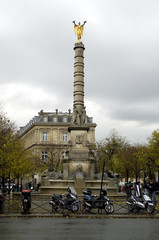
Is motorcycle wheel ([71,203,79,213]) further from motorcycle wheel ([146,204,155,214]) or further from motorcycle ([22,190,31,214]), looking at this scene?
motorcycle wheel ([146,204,155,214])

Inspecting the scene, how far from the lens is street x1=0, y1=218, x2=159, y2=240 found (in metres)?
10.0

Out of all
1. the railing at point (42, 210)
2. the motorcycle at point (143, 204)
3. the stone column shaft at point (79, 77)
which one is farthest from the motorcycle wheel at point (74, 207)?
the stone column shaft at point (79, 77)

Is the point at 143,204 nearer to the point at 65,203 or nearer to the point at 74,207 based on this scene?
the point at 74,207

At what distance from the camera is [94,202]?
55.8ft

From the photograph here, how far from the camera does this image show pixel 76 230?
1127 cm

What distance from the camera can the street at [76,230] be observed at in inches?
394

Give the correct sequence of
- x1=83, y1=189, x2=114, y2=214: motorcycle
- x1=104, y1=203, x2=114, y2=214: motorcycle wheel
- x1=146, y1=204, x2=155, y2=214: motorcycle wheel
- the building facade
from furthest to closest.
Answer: the building facade, x1=146, y1=204, x2=155, y2=214: motorcycle wheel, x1=83, y1=189, x2=114, y2=214: motorcycle, x1=104, y1=203, x2=114, y2=214: motorcycle wheel

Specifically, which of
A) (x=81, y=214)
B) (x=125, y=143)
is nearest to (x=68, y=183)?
(x=81, y=214)

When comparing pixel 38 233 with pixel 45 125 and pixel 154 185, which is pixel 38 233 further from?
pixel 45 125

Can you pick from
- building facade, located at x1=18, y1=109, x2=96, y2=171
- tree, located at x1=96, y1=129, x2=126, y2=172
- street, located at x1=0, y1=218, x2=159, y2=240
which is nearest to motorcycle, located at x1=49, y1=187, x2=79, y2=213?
street, located at x1=0, y1=218, x2=159, y2=240

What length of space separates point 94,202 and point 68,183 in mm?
9592

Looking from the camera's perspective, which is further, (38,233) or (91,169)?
(91,169)

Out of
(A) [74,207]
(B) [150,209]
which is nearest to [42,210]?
(A) [74,207]

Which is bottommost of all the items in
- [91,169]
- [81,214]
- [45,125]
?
[81,214]
